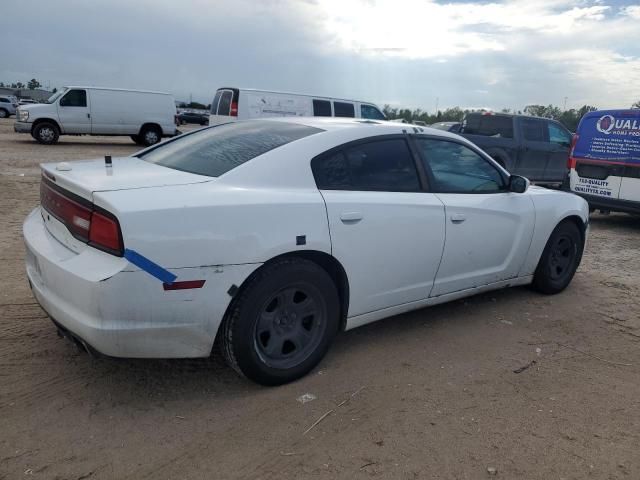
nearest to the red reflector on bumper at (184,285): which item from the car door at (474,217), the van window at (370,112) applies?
the car door at (474,217)

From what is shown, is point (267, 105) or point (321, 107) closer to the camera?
point (267, 105)

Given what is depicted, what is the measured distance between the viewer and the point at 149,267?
8.40ft

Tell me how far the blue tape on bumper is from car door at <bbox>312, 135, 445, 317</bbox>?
987mm

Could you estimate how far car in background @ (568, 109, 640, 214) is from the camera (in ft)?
26.8

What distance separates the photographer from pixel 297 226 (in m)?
3.01

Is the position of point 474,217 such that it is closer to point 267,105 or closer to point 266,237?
point 266,237

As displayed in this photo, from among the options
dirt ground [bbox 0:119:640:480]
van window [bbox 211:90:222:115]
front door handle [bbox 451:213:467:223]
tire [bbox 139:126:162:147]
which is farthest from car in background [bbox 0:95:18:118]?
front door handle [bbox 451:213:467:223]

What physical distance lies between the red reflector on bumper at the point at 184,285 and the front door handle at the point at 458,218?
1.96 meters

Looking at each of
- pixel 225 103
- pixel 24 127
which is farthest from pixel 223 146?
pixel 24 127

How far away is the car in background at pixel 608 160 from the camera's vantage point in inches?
321

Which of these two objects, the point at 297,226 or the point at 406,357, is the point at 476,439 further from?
the point at 297,226

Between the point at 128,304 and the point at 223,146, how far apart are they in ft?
4.51

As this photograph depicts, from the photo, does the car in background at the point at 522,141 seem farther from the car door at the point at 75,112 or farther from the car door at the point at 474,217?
the car door at the point at 75,112

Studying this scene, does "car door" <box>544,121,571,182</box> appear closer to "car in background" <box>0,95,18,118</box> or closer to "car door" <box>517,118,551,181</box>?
"car door" <box>517,118,551,181</box>
